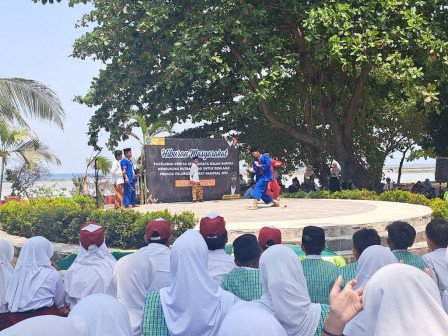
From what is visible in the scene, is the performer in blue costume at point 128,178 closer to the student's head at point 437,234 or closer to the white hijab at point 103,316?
the student's head at point 437,234

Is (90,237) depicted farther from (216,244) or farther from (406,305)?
(406,305)

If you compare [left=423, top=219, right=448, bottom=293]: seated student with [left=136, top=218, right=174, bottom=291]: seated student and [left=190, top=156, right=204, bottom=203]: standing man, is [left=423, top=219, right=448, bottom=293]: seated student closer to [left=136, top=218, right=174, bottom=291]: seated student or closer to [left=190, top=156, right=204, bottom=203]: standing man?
[left=136, top=218, right=174, bottom=291]: seated student

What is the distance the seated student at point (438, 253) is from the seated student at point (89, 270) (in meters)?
2.51

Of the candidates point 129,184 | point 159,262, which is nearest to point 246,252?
point 159,262

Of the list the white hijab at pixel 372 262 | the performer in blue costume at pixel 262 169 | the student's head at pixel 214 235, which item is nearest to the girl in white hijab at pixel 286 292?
the white hijab at pixel 372 262

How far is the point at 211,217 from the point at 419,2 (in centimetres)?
1390

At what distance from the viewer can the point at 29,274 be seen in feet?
17.3

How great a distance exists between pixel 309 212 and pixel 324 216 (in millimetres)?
1106

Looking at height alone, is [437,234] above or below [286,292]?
above

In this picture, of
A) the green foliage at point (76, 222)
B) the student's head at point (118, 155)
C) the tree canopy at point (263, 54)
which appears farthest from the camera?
the tree canopy at point (263, 54)

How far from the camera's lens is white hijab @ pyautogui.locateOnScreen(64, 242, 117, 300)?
5.39 meters

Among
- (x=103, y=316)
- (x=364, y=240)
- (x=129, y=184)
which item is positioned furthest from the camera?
(x=129, y=184)

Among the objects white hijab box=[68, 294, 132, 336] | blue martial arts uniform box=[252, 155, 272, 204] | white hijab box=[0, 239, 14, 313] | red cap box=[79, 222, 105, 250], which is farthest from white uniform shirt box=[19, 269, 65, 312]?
blue martial arts uniform box=[252, 155, 272, 204]

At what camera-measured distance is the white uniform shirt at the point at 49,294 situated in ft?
17.2
